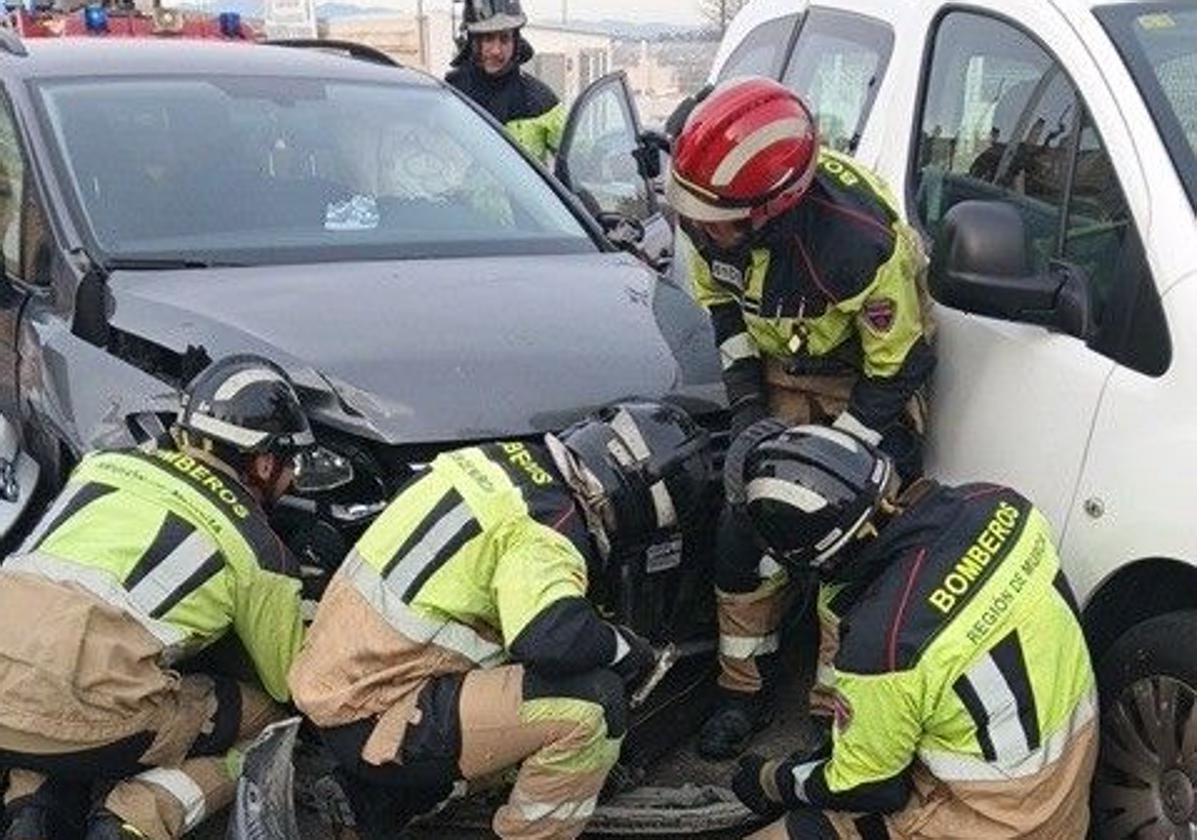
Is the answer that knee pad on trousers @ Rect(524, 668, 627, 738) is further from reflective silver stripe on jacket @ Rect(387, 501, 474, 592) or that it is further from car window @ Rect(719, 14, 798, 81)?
car window @ Rect(719, 14, 798, 81)

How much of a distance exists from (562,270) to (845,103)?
864mm

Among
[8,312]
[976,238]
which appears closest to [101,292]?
[8,312]

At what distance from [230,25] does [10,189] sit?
2.95 metres

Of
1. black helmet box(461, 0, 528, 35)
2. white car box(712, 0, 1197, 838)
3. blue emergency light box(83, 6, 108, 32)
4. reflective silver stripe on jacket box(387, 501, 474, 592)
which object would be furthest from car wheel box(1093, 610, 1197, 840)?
blue emergency light box(83, 6, 108, 32)

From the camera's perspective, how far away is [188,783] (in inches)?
112

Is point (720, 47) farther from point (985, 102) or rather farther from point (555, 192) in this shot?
point (985, 102)

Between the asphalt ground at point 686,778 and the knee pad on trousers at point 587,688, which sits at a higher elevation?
the knee pad on trousers at point 587,688

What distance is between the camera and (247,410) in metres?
2.74

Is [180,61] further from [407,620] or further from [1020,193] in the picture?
[1020,193]

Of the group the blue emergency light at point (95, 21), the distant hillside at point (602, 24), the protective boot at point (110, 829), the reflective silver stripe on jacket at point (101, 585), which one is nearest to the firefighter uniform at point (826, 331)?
the reflective silver stripe on jacket at point (101, 585)

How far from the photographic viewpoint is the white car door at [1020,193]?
257cm

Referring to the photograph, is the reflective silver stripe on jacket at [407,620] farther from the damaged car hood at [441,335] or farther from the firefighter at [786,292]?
the firefighter at [786,292]

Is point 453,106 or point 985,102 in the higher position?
point 985,102

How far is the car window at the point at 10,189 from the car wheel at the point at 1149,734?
290 centimetres
